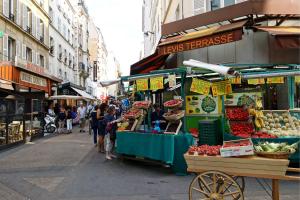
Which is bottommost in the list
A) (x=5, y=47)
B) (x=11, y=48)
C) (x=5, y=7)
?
(x=5, y=47)

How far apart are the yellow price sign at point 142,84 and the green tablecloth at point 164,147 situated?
1214 mm

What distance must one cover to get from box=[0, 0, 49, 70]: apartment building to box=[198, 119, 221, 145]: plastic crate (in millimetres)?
12194

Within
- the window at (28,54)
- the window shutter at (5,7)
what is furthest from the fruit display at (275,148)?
the window at (28,54)

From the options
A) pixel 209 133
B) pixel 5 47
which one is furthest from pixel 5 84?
pixel 209 133

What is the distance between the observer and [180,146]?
8.58m

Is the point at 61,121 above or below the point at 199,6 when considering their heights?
below

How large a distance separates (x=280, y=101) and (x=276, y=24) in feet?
7.87

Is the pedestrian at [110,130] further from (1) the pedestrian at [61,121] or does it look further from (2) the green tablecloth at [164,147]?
(1) the pedestrian at [61,121]

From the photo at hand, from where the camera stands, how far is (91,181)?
7941 millimetres

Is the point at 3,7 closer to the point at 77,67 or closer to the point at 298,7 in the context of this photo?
the point at 298,7

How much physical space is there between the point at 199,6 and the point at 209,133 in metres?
6.85

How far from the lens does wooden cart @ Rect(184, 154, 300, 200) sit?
4859 millimetres

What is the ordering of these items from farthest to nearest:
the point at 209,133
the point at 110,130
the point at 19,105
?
the point at 19,105 → the point at 110,130 → the point at 209,133

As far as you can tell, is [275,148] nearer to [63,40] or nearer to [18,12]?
[18,12]
